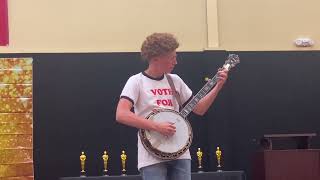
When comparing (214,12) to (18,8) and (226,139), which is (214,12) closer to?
(226,139)

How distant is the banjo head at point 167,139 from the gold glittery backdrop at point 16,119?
3661 millimetres

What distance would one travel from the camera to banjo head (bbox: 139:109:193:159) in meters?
3.41

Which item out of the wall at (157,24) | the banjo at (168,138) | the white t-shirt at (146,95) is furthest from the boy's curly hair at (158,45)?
the wall at (157,24)

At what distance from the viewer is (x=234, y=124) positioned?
7.21 metres

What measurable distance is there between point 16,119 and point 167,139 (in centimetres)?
376

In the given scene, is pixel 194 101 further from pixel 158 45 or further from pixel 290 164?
pixel 290 164

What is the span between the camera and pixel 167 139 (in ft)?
11.5

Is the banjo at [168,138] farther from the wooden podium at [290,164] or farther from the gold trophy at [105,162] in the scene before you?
the gold trophy at [105,162]

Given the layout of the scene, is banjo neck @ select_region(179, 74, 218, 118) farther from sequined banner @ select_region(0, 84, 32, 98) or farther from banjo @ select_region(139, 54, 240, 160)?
sequined banner @ select_region(0, 84, 32, 98)

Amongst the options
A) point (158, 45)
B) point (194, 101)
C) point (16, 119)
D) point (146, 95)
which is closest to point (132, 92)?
point (146, 95)

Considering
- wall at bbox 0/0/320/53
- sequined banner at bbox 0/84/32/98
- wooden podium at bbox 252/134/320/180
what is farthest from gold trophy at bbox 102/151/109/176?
wooden podium at bbox 252/134/320/180

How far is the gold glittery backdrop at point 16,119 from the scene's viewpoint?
6.77m

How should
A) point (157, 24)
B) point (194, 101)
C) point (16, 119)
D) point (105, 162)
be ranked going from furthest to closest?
point (157, 24), point (16, 119), point (105, 162), point (194, 101)

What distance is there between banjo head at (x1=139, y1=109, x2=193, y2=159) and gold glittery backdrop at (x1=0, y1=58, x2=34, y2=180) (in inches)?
144
